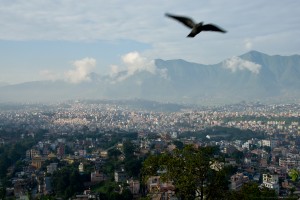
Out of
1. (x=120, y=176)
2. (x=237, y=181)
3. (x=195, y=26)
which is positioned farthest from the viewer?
(x=120, y=176)

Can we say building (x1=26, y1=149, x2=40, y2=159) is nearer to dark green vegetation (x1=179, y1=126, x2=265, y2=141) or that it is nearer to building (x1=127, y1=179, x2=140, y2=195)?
building (x1=127, y1=179, x2=140, y2=195)

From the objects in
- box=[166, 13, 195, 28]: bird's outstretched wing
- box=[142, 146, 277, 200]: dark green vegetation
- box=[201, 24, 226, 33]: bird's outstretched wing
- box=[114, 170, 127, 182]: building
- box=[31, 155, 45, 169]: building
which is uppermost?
box=[166, 13, 195, 28]: bird's outstretched wing

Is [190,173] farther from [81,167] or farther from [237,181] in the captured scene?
[81,167]

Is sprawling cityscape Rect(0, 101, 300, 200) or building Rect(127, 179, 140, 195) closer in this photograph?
sprawling cityscape Rect(0, 101, 300, 200)

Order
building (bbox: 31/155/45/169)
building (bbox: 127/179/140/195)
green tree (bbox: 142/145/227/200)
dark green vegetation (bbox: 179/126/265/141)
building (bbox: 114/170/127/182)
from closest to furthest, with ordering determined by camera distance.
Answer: green tree (bbox: 142/145/227/200) < building (bbox: 127/179/140/195) < building (bbox: 114/170/127/182) < building (bbox: 31/155/45/169) < dark green vegetation (bbox: 179/126/265/141)

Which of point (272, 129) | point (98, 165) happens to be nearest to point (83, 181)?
point (98, 165)

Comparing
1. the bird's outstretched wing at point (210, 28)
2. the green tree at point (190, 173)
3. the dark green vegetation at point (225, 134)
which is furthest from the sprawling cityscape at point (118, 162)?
the bird's outstretched wing at point (210, 28)

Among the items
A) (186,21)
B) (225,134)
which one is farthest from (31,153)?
(186,21)

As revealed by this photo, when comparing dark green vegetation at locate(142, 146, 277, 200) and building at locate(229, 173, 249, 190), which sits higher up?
dark green vegetation at locate(142, 146, 277, 200)

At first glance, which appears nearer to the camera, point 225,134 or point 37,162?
point 37,162

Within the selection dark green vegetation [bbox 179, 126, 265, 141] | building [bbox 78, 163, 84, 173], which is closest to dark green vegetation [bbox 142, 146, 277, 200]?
building [bbox 78, 163, 84, 173]

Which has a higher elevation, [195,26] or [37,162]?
[195,26]
